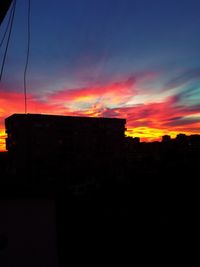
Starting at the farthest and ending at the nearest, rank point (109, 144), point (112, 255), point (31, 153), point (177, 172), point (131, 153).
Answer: point (131, 153) < point (109, 144) < point (31, 153) < point (177, 172) < point (112, 255)

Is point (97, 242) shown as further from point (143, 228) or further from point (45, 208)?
point (45, 208)

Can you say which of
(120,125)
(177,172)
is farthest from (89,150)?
(177,172)

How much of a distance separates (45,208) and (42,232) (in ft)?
2.24

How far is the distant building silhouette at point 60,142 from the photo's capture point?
54719mm

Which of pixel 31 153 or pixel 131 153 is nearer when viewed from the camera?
pixel 31 153

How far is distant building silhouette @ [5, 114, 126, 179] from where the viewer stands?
54.7 metres

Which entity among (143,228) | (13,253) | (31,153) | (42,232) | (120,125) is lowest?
(143,228)

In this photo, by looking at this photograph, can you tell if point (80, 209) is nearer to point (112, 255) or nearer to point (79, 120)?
point (112, 255)

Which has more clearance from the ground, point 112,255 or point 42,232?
point 42,232

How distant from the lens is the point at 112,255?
11367 millimetres

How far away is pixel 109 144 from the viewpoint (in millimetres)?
65438

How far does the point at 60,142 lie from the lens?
59.8 m

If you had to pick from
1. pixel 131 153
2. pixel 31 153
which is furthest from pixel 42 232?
pixel 131 153

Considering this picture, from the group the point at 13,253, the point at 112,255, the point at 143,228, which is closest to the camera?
the point at 13,253
